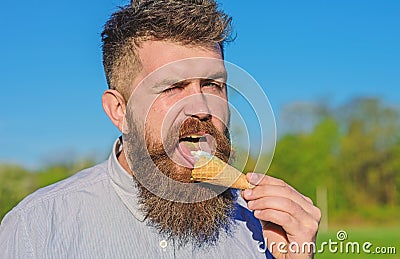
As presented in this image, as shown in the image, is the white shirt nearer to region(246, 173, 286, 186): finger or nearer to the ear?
the ear

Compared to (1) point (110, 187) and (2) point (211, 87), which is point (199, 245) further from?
(2) point (211, 87)

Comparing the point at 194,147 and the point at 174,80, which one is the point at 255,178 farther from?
the point at 174,80

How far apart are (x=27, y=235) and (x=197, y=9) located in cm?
127

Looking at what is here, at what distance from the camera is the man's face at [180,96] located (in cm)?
253

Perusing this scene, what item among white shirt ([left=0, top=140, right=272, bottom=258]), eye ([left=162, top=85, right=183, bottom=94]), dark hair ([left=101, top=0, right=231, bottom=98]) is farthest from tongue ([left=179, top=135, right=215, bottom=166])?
dark hair ([left=101, top=0, right=231, bottom=98])

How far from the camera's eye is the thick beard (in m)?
2.65

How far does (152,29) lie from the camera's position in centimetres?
273

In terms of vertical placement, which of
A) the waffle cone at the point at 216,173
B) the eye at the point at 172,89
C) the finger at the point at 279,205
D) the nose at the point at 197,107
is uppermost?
the eye at the point at 172,89

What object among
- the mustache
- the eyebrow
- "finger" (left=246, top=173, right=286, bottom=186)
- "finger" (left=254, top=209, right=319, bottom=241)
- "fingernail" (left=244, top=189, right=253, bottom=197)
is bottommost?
"finger" (left=254, top=209, right=319, bottom=241)

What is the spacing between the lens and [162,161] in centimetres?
265

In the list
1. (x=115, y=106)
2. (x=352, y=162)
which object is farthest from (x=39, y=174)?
(x=115, y=106)

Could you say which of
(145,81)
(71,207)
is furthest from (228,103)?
(71,207)

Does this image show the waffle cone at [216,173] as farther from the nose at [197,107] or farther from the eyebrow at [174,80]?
→ the eyebrow at [174,80]

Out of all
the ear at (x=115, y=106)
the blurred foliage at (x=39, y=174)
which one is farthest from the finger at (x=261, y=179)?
the blurred foliage at (x=39, y=174)
